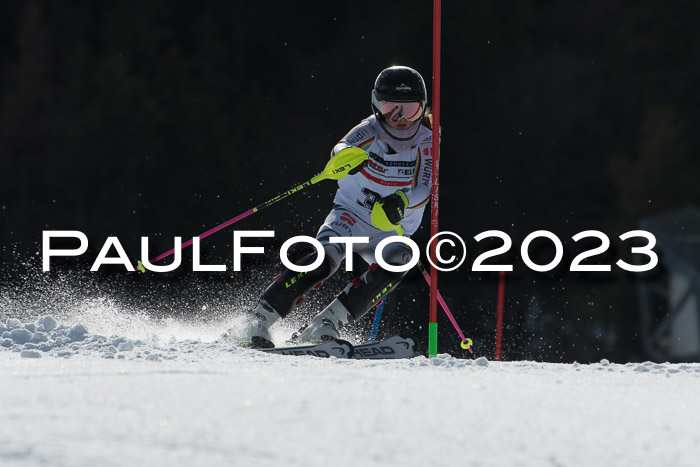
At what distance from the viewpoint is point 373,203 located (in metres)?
5.04

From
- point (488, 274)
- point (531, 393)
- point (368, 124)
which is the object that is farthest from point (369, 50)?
point (531, 393)

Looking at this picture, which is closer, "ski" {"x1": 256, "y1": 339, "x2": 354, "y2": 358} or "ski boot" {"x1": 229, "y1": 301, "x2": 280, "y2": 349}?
"ski" {"x1": 256, "y1": 339, "x2": 354, "y2": 358}

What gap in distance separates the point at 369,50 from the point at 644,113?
10364 mm

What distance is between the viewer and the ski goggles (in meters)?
4.90

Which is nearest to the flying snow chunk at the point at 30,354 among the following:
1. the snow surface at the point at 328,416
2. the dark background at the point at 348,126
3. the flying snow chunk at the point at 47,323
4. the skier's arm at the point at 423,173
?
the snow surface at the point at 328,416

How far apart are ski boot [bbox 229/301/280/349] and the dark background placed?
18.2 metres

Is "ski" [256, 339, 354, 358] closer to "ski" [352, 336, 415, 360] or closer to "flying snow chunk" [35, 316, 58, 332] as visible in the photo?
"ski" [352, 336, 415, 360]

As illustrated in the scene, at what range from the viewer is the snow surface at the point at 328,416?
2.15 metres

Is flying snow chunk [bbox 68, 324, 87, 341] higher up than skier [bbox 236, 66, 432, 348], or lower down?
lower down

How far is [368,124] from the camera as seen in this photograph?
5012 millimetres

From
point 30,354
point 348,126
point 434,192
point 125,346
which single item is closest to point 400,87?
point 434,192

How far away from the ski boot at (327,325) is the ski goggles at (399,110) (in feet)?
3.23

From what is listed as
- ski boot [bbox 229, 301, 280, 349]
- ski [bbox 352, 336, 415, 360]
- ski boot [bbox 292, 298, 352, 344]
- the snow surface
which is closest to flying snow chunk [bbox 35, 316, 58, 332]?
ski boot [bbox 229, 301, 280, 349]

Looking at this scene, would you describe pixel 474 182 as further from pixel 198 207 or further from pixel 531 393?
pixel 531 393
